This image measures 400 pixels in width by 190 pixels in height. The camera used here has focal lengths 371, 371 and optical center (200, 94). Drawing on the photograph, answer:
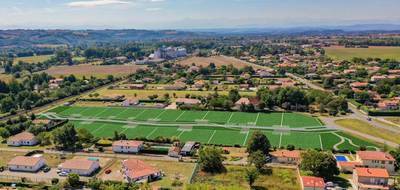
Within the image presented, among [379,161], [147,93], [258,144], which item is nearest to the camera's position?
[379,161]

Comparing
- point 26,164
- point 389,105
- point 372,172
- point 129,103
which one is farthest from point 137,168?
point 389,105

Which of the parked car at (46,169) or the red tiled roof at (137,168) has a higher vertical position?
the red tiled roof at (137,168)

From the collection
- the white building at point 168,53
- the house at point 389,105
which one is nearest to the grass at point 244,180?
the house at point 389,105

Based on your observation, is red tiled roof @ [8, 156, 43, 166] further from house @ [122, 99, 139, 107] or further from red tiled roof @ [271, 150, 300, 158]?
house @ [122, 99, 139, 107]

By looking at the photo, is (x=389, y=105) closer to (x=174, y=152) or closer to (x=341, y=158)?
(x=341, y=158)

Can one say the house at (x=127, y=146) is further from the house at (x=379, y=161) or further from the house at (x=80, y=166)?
the house at (x=379, y=161)

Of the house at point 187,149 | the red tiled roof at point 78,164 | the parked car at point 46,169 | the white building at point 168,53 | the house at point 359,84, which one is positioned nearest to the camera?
the red tiled roof at point 78,164

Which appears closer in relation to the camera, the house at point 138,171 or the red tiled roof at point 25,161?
the house at point 138,171

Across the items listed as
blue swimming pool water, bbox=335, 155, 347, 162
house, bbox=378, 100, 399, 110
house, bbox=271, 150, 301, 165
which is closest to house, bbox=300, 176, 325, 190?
house, bbox=271, 150, 301, 165
